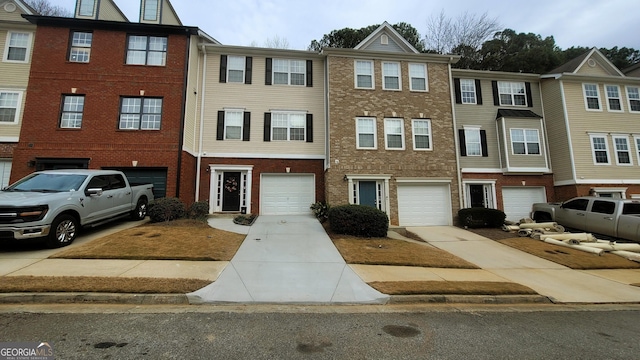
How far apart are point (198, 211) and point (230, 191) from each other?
7.74 feet

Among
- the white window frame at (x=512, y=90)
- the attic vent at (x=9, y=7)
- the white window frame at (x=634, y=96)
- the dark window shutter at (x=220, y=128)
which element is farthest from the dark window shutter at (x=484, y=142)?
the attic vent at (x=9, y=7)

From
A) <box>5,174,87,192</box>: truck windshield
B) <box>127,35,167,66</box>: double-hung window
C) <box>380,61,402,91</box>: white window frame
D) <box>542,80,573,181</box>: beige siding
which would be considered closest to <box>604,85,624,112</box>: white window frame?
<box>542,80,573,181</box>: beige siding

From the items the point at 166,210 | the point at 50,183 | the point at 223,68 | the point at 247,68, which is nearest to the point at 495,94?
the point at 247,68

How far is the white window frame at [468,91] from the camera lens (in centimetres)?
1648

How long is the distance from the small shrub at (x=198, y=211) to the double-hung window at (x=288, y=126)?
5.08m

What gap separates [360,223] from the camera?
1074 cm

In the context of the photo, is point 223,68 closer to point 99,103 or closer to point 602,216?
point 99,103

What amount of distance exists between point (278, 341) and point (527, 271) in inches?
307

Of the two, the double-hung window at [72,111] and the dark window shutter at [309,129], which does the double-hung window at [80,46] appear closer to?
the double-hung window at [72,111]

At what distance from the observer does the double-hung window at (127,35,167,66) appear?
44.1 ft

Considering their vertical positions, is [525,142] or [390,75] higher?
[390,75]

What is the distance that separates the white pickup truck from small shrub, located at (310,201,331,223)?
7.82 m

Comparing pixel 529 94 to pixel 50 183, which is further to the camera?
pixel 529 94

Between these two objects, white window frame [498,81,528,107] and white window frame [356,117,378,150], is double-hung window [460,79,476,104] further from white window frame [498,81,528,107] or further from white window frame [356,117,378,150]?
white window frame [356,117,378,150]
